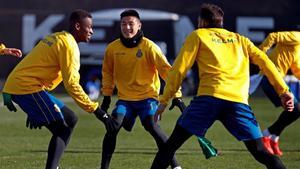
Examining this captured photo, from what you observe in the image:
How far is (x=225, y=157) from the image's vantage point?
12828mm

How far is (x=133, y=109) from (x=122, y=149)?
3.12m

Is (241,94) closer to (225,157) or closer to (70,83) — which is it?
(70,83)

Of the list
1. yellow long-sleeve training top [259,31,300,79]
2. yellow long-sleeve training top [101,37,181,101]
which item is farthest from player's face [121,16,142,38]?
yellow long-sleeve training top [259,31,300,79]

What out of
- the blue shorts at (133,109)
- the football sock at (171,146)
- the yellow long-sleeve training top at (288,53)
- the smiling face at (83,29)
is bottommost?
the yellow long-sleeve training top at (288,53)

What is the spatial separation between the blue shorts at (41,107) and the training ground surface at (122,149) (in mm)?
2003

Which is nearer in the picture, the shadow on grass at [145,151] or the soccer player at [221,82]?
the soccer player at [221,82]

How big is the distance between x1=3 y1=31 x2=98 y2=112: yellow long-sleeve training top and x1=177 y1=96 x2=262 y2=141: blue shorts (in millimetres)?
1191

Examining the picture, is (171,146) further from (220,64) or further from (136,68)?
(136,68)

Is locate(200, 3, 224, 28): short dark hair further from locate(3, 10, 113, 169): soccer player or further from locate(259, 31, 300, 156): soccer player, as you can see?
locate(259, 31, 300, 156): soccer player

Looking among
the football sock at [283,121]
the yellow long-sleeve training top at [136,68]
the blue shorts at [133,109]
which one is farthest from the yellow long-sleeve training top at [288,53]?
the blue shorts at [133,109]

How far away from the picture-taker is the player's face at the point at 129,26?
1066cm

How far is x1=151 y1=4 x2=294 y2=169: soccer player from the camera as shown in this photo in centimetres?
854

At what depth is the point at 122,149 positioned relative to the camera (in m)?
13.9

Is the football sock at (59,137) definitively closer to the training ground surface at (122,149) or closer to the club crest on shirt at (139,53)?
the club crest on shirt at (139,53)
